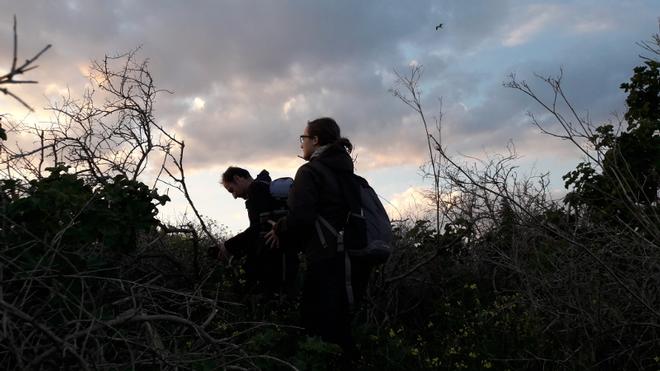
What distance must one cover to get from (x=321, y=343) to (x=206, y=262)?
7.02 ft

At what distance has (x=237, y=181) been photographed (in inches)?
226

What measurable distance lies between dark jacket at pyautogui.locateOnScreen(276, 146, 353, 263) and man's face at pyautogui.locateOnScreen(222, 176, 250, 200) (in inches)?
28.6

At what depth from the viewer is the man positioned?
5.55m

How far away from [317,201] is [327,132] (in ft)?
1.81

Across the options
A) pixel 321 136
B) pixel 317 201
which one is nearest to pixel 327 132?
pixel 321 136

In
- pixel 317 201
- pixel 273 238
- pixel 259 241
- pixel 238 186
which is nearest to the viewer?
pixel 317 201

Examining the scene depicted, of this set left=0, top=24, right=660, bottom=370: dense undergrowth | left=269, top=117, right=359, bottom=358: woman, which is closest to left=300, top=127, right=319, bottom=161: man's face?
left=269, top=117, right=359, bottom=358: woman

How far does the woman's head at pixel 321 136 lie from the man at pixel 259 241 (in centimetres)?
53

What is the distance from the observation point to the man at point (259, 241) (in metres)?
5.55

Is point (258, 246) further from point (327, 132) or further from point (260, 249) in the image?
point (327, 132)

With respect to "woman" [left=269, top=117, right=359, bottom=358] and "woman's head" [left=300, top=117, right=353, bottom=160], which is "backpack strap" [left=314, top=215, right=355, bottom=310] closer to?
"woman" [left=269, top=117, right=359, bottom=358]

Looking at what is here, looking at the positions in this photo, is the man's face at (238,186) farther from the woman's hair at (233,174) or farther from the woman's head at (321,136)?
the woman's head at (321,136)

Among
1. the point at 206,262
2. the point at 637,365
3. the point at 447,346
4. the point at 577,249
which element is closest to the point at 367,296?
the point at 447,346

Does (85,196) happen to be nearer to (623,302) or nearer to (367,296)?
(367,296)
